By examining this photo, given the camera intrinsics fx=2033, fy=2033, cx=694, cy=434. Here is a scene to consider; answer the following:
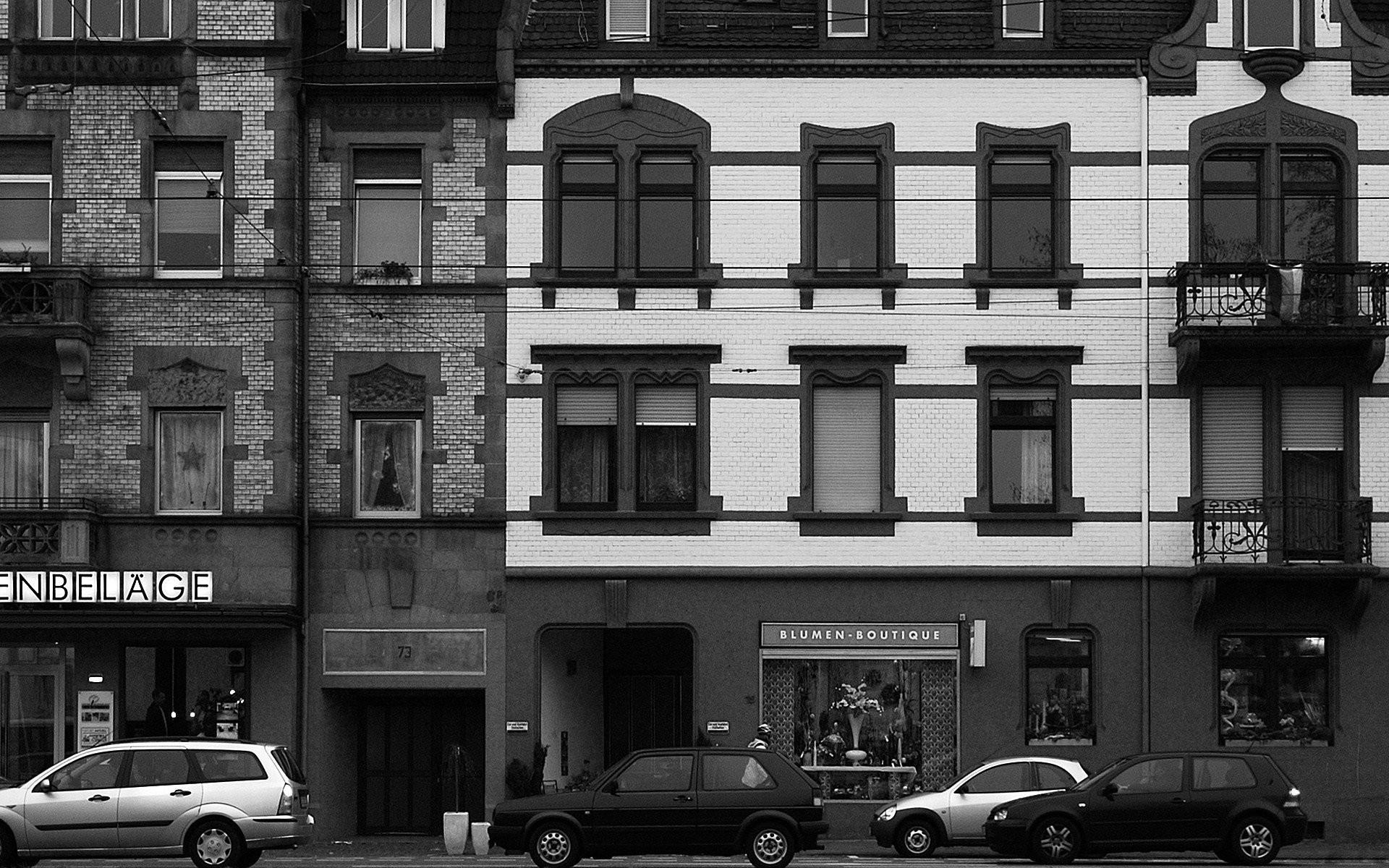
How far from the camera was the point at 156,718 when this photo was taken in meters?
31.8

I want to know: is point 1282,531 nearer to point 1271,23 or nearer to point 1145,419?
point 1145,419

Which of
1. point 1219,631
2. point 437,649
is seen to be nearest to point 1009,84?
point 1219,631

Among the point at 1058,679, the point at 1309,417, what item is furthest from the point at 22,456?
the point at 1309,417

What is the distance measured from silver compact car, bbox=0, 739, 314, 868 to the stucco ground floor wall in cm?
720

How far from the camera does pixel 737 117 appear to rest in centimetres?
3294

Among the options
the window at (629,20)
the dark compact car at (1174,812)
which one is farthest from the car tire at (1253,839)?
the window at (629,20)

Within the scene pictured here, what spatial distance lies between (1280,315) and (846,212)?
6998 mm

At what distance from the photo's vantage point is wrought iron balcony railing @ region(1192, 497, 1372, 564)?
103 ft

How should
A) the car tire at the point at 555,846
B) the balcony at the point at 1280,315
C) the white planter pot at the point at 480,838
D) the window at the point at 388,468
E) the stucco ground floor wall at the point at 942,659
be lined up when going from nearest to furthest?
1. the car tire at the point at 555,846
2. the white planter pot at the point at 480,838
3. the balcony at the point at 1280,315
4. the stucco ground floor wall at the point at 942,659
5. the window at the point at 388,468

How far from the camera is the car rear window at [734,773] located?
2517cm

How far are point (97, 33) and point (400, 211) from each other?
554 cm

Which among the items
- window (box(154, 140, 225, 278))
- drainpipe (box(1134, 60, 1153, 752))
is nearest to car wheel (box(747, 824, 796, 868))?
drainpipe (box(1134, 60, 1153, 752))

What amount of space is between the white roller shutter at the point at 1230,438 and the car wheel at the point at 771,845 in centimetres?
1095

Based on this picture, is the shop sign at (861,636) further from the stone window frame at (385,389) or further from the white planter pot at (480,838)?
the stone window frame at (385,389)
